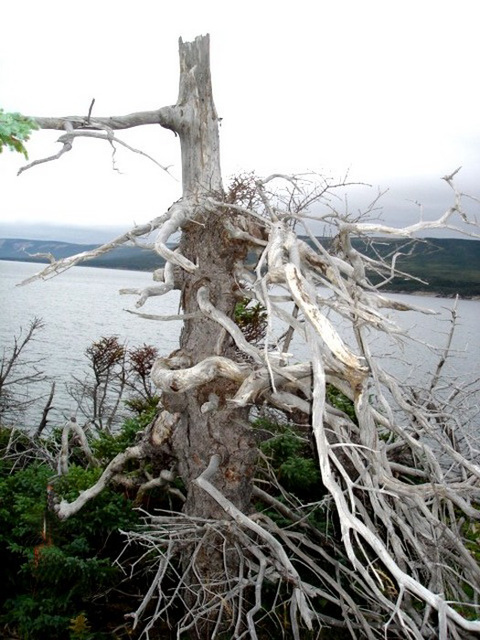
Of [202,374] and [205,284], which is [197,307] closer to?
[205,284]

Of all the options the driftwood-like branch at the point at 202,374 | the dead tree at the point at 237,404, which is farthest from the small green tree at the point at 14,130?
the driftwood-like branch at the point at 202,374

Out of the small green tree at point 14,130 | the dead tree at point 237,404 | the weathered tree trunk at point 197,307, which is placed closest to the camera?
the small green tree at point 14,130

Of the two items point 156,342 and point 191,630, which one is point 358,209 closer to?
point 191,630

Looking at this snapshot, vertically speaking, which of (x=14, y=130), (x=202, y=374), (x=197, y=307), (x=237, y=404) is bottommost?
(x=237, y=404)

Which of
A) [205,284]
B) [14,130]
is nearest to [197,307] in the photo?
[205,284]

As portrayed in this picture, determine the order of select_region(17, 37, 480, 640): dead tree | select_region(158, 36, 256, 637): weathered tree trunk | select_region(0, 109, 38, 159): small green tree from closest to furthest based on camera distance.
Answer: select_region(0, 109, 38, 159): small green tree
select_region(17, 37, 480, 640): dead tree
select_region(158, 36, 256, 637): weathered tree trunk

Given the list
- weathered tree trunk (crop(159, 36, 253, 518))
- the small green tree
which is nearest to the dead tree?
weathered tree trunk (crop(159, 36, 253, 518))

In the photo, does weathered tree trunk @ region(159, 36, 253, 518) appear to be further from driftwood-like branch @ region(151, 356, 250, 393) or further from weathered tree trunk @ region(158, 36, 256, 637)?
driftwood-like branch @ region(151, 356, 250, 393)

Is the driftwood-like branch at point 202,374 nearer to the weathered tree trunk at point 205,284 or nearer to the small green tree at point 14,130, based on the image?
the weathered tree trunk at point 205,284

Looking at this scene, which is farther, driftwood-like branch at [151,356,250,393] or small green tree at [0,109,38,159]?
driftwood-like branch at [151,356,250,393]

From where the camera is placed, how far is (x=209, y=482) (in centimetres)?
525

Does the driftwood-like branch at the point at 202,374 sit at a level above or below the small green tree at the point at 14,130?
below

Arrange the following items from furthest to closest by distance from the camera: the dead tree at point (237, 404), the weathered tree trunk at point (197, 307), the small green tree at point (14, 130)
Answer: the weathered tree trunk at point (197, 307) → the dead tree at point (237, 404) → the small green tree at point (14, 130)

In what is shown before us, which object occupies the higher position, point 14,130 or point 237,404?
point 14,130
